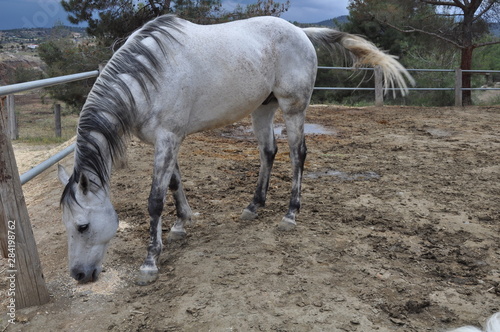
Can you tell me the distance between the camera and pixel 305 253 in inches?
115

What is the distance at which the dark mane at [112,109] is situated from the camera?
2.39m

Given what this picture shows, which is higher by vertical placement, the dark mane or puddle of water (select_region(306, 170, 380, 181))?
the dark mane

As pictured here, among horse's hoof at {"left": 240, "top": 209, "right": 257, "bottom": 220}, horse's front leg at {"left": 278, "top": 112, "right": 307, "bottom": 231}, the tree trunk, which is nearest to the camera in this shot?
horse's front leg at {"left": 278, "top": 112, "right": 307, "bottom": 231}

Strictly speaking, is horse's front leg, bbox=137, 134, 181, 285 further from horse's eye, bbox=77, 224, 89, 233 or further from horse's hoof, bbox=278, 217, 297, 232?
horse's hoof, bbox=278, 217, 297, 232

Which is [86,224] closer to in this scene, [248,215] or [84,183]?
[84,183]

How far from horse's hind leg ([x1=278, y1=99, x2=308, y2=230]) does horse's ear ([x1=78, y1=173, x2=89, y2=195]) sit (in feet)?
4.97

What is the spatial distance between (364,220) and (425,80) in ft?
43.6

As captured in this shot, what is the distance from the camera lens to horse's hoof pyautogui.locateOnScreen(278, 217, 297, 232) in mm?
3318

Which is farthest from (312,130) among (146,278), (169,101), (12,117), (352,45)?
(12,117)

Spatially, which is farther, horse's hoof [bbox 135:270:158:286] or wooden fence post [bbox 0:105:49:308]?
horse's hoof [bbox 135:270:158:286]

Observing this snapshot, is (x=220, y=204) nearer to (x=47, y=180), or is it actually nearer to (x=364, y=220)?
(x=364, y=220)

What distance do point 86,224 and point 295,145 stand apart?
1742 millimetres

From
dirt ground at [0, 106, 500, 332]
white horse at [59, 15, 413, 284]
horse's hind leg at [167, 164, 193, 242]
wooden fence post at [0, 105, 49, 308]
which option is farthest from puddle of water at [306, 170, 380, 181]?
wooden fence post at [0, 105, 49, 308]

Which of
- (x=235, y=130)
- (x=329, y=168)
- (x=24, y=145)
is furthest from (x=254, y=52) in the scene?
(x=24, y=145)
